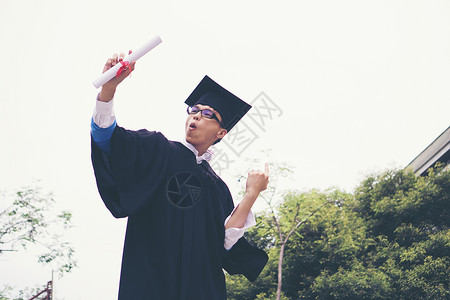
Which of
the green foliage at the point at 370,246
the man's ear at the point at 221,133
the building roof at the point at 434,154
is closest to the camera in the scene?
the man's ear at the point at 221,133

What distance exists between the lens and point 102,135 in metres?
2.00

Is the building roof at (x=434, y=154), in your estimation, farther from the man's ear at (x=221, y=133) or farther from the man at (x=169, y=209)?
the man at (x=169, y=209)

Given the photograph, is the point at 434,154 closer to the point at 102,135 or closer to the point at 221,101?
the point at 221,101

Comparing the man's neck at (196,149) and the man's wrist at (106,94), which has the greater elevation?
the man's wrist at (106,94)

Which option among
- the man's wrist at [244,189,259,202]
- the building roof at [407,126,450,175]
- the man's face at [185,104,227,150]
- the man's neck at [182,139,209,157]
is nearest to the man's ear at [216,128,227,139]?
the man's face at [185,104,227,150]

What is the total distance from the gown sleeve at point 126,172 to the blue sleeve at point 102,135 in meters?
0.02

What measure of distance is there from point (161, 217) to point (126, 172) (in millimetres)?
349

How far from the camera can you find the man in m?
2.06

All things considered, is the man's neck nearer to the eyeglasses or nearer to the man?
the man

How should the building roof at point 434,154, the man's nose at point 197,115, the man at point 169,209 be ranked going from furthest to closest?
1. the building roof at point 434,154
2. the man's nose at point 197,115
3. the man at point 169,209

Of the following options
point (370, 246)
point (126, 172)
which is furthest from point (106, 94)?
point (370, 246)

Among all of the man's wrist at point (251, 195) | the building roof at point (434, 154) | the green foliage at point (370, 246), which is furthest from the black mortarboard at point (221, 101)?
the building roof at point (434, 154)

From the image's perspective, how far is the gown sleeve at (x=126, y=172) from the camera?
2074 mm

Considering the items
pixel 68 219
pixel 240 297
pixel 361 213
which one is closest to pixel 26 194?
pixel 68 219
